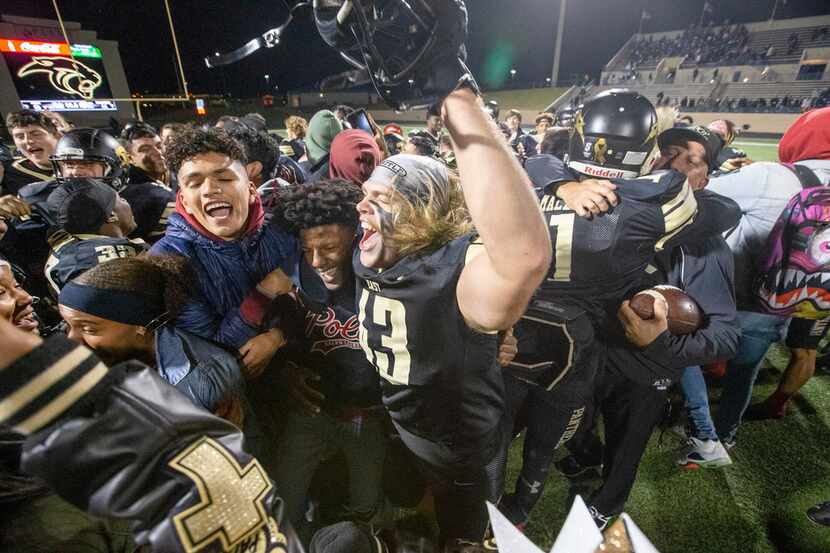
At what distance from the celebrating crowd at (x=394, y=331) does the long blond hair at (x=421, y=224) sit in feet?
0.04

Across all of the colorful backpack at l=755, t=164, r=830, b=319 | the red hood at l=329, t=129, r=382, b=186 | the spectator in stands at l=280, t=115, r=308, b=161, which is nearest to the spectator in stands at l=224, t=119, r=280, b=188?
the red hood at l=329, t=129, r=382, b=186

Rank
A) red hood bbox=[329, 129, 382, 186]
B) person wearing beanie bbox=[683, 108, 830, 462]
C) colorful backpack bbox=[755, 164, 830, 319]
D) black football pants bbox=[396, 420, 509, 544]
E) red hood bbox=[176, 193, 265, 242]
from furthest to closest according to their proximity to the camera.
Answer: red hood bbox=[329, 129, 382, 186] → person wearing beanie bbox=[683, 108, 830, 462] → colorful backpack bbox=[755, 164, 830, 319] → red hood bbox=[176, 193, 265, 242] → black football pants bbox=[396, 420, 509, 544]

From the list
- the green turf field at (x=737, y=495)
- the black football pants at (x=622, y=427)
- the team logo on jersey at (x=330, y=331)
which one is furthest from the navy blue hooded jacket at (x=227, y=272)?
the green turf field at (x=737, y=495)

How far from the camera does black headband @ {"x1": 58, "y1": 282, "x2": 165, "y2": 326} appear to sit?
146 centimetres

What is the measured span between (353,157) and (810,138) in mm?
3453

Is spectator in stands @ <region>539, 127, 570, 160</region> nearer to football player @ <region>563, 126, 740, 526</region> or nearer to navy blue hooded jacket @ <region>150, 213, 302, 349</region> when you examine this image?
football player @ <region>563, 126, 740, 526</region>

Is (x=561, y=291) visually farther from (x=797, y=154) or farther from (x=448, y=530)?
(x=797, y=154)

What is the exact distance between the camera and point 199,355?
1.65 m

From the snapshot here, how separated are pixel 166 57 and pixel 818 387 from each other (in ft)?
201

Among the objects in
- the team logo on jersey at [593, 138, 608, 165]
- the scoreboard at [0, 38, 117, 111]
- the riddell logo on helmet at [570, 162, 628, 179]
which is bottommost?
the riddell logo on helmet at [570, 162, 628, 179]

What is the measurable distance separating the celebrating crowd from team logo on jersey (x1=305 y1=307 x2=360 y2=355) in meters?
0.01

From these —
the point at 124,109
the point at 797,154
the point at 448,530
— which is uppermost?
the point at 124,109


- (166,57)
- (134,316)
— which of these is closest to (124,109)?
(166,57)

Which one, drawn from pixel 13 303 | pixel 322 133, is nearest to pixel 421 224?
pixel 13 303
